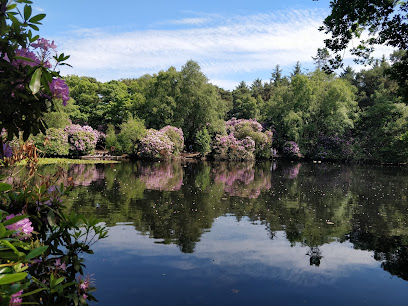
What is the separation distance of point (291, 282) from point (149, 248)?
304 cm

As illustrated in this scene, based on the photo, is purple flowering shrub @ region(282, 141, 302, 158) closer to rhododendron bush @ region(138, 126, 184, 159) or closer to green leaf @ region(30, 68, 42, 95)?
rhododendron bush @ region(138, 126, 184, 159)

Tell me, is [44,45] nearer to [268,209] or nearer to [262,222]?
[262,222]

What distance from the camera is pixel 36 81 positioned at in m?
1.87

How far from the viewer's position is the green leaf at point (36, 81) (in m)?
1.83

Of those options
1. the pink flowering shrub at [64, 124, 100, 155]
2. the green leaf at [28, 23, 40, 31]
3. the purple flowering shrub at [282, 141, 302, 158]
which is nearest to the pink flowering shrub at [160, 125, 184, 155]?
the pink flowering shrub at [64, 124, 100, 155]

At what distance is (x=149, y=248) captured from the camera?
7.13m

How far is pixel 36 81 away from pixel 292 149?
37.5m

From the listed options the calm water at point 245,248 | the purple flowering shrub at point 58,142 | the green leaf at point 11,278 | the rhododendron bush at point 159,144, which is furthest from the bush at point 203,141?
the green leaf at point 11,278

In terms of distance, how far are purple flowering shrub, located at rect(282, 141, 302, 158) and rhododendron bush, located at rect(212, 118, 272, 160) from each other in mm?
2287

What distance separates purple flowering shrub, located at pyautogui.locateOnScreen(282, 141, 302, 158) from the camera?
37625 mm

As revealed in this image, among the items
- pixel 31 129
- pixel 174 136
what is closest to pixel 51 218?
pixel 31 129

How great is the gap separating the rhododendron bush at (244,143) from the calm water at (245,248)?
68.8 feet

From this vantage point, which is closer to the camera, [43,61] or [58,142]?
[43,61]

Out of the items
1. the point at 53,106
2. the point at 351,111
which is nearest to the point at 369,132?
the point at 351,111
